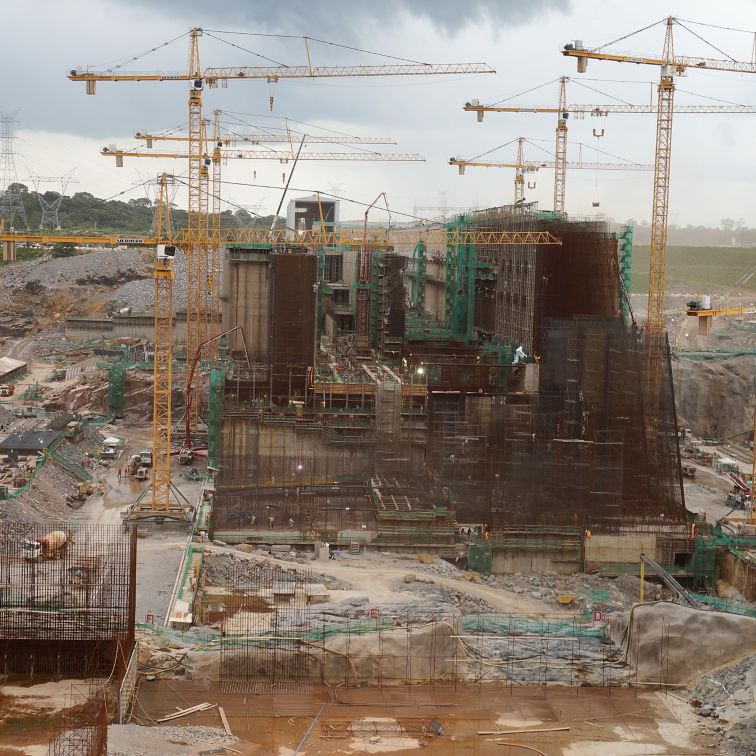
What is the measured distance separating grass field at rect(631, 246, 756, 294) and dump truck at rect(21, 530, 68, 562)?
81858 millimetres

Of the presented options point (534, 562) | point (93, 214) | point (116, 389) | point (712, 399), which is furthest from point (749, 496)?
point (93, 214)

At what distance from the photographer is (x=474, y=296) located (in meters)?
66.9

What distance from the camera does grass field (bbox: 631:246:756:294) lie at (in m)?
107

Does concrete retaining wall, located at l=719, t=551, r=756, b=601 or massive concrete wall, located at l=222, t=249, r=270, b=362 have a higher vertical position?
massive concrete wall, located at l=222, t=249, r=270, b=362

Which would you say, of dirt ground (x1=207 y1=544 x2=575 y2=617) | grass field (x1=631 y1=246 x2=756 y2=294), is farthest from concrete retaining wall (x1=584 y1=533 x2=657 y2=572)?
grass field (x1=631 y1=246 x2=756 y2=294)

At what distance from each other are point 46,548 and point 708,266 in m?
87.4

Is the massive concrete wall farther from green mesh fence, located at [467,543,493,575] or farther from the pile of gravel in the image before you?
the pile of gravel

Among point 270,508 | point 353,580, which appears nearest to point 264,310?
point 270,508

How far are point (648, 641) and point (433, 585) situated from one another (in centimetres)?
1013

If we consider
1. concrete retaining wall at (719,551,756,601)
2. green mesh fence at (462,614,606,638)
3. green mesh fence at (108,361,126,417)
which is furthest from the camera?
green mesh fence at (108,361,126,417)

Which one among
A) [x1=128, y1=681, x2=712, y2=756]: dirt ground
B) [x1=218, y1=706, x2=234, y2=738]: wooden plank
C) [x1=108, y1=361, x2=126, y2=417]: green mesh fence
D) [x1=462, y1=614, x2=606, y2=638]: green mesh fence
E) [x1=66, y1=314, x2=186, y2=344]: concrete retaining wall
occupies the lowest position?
[x1=128, y1=681, x2=712, y2=756]: dirt ground

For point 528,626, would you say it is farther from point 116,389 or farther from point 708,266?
point 708,266

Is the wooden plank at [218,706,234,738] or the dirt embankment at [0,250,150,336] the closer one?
the wooden plank at [218,706,234,738]

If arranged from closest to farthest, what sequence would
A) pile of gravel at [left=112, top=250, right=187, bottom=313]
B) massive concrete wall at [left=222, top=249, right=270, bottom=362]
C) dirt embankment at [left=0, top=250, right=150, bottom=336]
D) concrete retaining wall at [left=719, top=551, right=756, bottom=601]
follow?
concrete retaining wall at [left=719, top=551, right=756, bottom=601] → massive concrete wall at [left=222, top=249, right=270, bottom=362] → pile of gravel at [left=112, top=250, right=187, bottom=313] → dirt embankment at [left=0, top=250, right=150, bottom=336]
